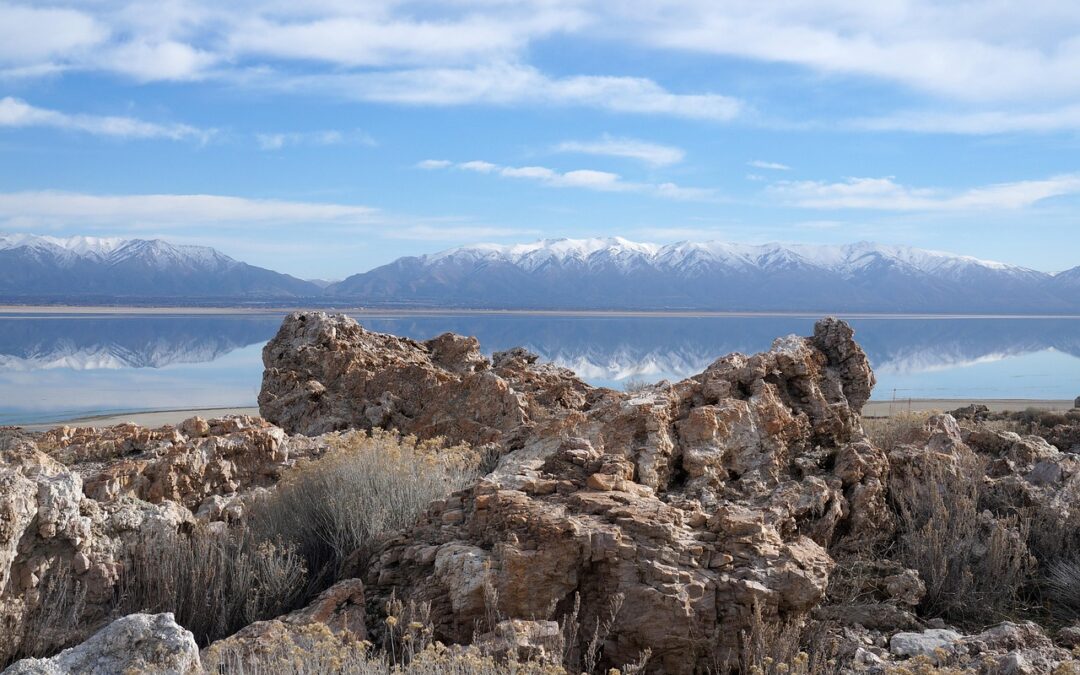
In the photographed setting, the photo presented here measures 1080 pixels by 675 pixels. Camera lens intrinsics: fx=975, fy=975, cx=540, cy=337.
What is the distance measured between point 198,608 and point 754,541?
2.72 meters

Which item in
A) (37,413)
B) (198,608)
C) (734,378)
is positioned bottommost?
(37,413)

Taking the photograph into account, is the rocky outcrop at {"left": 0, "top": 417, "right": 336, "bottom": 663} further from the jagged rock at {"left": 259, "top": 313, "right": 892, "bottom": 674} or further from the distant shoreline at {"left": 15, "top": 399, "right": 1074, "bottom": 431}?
the distant shoreline at {"left": 15, "top": 399, "right": 1074, "bottom": 431}

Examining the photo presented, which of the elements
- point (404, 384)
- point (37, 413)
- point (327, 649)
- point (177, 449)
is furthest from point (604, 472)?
point (37, 413)

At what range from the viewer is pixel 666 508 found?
4.95 m

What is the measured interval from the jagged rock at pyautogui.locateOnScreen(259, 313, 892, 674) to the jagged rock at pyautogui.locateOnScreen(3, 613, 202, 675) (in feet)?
3.86

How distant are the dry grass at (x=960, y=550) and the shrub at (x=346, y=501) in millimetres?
2765

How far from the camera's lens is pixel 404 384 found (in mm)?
9711

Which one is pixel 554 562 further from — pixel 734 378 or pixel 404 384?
pixel 404 384

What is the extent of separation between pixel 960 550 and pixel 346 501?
3552 mm

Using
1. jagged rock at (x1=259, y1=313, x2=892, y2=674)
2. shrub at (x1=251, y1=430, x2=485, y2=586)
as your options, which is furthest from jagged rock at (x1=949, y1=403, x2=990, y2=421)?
shrub at (x1=251, y1=430, x2=485, y2=586)

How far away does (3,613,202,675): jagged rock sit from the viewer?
3.55 metres

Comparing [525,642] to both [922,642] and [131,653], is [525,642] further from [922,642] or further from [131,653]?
[922,642]

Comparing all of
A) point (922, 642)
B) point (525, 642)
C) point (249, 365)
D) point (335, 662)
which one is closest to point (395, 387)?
point (525, 642)

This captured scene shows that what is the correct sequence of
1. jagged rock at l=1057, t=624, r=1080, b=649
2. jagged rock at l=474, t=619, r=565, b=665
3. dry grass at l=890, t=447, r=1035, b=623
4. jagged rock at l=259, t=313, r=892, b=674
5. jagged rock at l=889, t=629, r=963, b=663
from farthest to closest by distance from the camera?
dry grass at l=890, t=447, r=1035, b=623
jagged rock at l=1057, t=624, r=1080, b=649
jagged rock at l=889, t=629, r=963, b=663
jagged rock at l=259, t=313, r=892, b=674
jagged rock at l=474, t=619, r=565, b=665
